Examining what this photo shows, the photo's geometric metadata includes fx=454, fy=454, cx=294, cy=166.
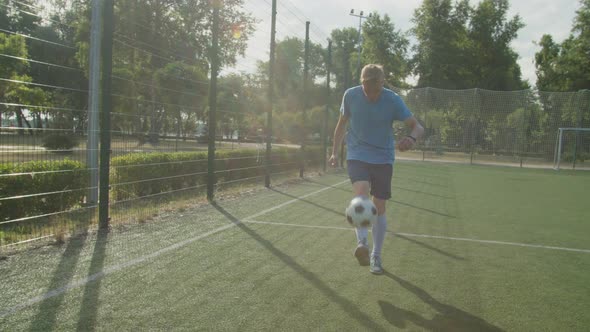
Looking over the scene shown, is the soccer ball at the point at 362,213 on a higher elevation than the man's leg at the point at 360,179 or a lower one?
lower

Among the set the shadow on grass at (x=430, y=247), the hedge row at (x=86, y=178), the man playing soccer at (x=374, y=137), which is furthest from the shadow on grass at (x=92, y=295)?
the shadow on grass at (x=430, y=247)

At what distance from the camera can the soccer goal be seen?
24.5 metres

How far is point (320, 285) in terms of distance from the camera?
378cm

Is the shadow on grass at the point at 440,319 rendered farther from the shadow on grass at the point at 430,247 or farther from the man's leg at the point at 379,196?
the shadow on grass at the point at 430,247

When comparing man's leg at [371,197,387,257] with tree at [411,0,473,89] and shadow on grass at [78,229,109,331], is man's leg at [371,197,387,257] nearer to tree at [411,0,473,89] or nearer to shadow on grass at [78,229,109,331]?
shadow on grass at [78,229,109,331]

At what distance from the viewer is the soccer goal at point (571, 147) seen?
2452 cm

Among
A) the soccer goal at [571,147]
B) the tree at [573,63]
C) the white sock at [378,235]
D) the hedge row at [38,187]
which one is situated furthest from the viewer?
the tree at [573,63]

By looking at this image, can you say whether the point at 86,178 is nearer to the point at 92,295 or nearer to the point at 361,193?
the point at 92,295

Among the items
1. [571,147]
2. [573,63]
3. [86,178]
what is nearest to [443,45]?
[573,63]

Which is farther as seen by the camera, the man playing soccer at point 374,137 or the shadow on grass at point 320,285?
the man playing soccer at point 374,137

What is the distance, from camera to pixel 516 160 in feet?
84.1

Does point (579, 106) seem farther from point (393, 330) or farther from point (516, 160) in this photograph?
point (393, 330)

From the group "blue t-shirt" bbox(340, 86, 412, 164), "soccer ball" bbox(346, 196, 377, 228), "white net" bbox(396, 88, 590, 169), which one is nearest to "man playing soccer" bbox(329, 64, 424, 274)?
"blue t-shirt" bbox(340, 86, 412, 164)

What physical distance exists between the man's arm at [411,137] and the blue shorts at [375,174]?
10.1 inches
